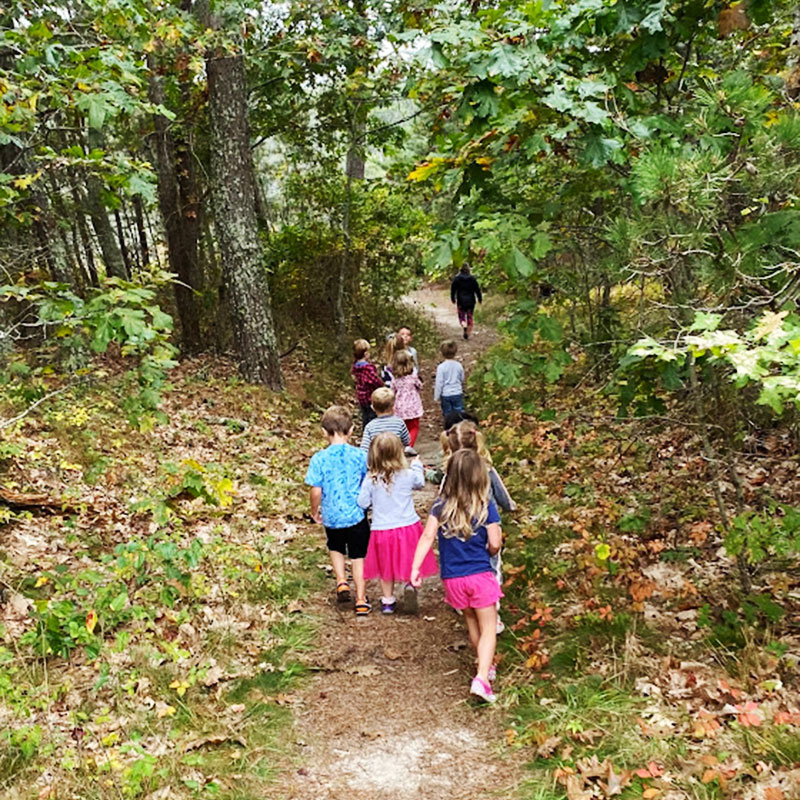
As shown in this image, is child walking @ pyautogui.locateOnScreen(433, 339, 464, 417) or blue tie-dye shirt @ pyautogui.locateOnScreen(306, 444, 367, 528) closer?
blue tie-dye shirt @ pyautogui.locateOnScreen(306, 444, 367, 528)

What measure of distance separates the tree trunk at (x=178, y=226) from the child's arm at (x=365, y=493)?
8525 millimetres

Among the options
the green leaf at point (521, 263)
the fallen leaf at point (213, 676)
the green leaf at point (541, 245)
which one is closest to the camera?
the green leaf at point (521, 263)

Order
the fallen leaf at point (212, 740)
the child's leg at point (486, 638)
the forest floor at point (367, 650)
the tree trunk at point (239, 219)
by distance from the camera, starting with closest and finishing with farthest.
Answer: the forest floor at point (367, 650) < the fallen leaf at point (212, 740) < the child's leg at point (486, 638) < the tree trunk at point (239, 219)

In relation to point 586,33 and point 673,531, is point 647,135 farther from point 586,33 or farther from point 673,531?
point 673,531

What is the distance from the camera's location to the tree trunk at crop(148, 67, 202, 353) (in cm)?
1383

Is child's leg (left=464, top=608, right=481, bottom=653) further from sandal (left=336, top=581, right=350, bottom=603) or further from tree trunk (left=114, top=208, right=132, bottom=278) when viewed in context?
tree trunk (left=114, top=208, right=132, bottom=278)

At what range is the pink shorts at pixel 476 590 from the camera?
505 centimetres

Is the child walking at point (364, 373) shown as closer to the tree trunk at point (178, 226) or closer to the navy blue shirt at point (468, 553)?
the tree trunk at point (178, 226)

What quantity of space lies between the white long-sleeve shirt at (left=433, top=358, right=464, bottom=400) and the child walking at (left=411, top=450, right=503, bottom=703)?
504 cm

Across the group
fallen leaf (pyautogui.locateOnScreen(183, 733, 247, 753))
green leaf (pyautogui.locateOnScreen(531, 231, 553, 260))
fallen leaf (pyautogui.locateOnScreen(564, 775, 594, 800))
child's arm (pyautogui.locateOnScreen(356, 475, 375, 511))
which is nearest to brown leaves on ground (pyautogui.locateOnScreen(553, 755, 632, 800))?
fallen leaf (pyautogui.locateOnScreen(564, 775, 594, 800))

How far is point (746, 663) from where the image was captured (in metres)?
4.58

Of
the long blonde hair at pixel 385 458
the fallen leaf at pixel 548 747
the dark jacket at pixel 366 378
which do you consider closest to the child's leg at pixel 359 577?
the long blonde hair at pixel 385 458

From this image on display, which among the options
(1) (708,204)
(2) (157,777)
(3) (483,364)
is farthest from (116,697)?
(3) (483,364)

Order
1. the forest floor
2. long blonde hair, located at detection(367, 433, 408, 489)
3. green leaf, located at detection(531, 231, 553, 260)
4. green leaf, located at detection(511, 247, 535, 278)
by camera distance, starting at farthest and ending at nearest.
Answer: long blonde hair, located at detection(367, 433, 408, 489) < green leaf, located at detection(531, 231, 553, 260) < green leaf, located at detection(511, 247, 535, 278) < the forest floor
